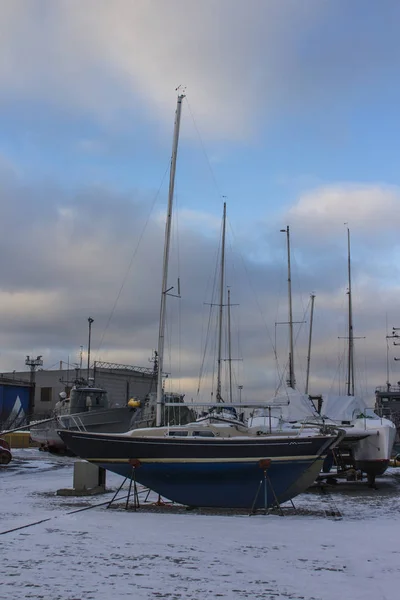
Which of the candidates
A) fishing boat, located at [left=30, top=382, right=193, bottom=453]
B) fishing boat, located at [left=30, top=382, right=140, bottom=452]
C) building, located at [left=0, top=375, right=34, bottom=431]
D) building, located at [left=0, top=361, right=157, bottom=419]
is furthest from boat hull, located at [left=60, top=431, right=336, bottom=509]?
building, located at [left=0, top=361, right=157, bottom=419]

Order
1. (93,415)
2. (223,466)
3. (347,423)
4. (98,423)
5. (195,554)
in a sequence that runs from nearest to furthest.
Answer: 1. (195,554)
2. (223,466)
3. (347,423)
4. (93,415)
5. (98,423)

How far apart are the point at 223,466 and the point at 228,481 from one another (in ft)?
1.36

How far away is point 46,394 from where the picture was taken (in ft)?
256

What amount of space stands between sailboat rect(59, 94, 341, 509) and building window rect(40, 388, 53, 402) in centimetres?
6641

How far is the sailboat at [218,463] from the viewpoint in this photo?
42.1 ft

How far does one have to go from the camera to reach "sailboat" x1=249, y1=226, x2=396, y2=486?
1886 cm

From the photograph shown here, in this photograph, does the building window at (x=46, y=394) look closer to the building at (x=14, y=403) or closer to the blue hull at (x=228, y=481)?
the building at (x=14, y=403)

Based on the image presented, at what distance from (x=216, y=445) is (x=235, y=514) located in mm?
1447

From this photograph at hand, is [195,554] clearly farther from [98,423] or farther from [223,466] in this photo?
[98,423]

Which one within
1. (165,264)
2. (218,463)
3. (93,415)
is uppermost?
(165,264)

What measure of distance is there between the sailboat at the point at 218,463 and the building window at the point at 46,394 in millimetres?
66410

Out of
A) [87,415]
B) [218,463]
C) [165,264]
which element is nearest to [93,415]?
[87,415]

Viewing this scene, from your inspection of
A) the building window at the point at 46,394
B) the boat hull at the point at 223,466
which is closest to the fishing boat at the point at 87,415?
the boat hull at the point at 223,466

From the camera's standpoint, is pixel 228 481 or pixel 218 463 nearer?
pixel 218 463
